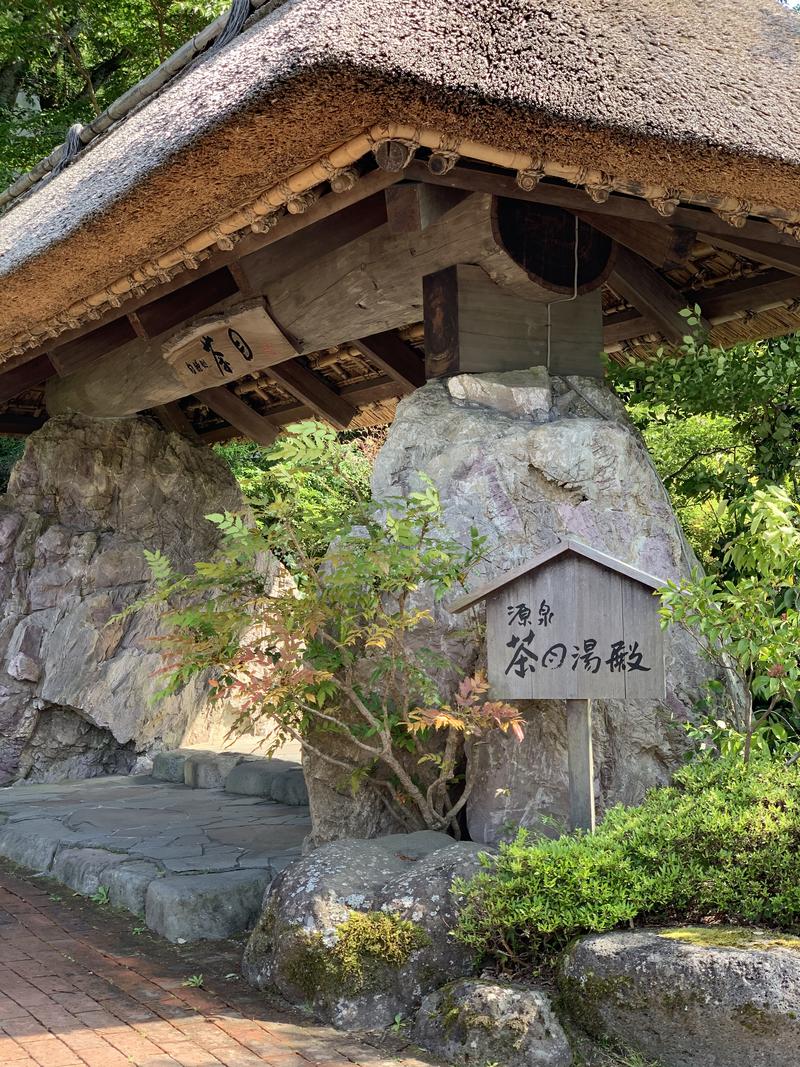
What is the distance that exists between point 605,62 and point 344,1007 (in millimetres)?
3659

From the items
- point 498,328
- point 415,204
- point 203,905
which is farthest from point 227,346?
point 203,905

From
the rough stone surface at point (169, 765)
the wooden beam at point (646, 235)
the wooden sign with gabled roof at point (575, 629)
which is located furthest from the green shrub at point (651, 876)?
the rough stone surface at point (169, 765)

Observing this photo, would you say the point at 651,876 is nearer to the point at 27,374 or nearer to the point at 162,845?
the point at 162,845

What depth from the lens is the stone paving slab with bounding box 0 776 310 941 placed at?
4.78 m

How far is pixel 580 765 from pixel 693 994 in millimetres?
1056

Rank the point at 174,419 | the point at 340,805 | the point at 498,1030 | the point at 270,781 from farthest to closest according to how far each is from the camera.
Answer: the point at 174,419 → the point at 270,781 → the point at 340,805 → the point at 498,1030

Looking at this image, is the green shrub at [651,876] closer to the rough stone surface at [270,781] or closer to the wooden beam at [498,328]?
the wooden beam at [498,328]

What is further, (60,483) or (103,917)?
(60,483)

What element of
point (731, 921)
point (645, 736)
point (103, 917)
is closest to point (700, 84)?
point (645, 736)

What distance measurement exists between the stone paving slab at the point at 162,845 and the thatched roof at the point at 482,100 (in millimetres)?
3032

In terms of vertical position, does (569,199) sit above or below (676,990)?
above

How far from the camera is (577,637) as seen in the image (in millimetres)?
3961

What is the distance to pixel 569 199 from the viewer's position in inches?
187

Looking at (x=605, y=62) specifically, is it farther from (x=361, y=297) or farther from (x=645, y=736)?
(x=645, y=736)
